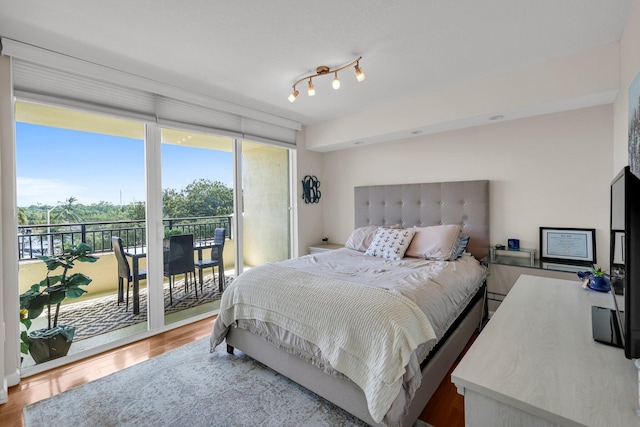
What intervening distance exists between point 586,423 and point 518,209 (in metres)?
2.60

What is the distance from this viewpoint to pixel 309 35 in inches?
77.9

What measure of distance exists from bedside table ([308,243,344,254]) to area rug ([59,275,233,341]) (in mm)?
1659

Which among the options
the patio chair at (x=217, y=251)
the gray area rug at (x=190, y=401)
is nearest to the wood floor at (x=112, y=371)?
the gray area rug at (x=190, y=401)

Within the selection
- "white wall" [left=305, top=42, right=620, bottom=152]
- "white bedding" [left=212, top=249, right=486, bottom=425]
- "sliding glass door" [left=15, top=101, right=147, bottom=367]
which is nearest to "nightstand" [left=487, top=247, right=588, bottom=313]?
"white bedding" [left=212, top=249, right=486, bottom=425]

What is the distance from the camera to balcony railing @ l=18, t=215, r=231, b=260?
7.63 feet

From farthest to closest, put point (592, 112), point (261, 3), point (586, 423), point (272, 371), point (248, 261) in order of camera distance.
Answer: point (248, 261)
point (592, 112)
point (272, 371)
point (261, 3)
point (586, 423)

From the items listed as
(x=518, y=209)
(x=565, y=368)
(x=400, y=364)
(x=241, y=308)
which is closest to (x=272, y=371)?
(x=241, y=308)

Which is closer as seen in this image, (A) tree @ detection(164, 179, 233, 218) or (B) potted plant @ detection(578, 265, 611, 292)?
(B) potted plant @ detection(578, 265, 611, 292)

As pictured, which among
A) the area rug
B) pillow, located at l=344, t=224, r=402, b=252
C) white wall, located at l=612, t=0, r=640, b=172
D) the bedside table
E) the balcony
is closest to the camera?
white wall, located at l=612, t=0, r=640, b=172

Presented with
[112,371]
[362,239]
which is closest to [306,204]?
[362,239]

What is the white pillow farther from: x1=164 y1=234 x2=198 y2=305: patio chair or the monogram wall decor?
x1=164 y1=234 x2=198 y2=305: patio chair

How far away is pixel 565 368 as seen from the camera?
0.99 metres

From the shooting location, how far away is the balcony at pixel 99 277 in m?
2.35

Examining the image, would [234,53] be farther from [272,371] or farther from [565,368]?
[565,368]
